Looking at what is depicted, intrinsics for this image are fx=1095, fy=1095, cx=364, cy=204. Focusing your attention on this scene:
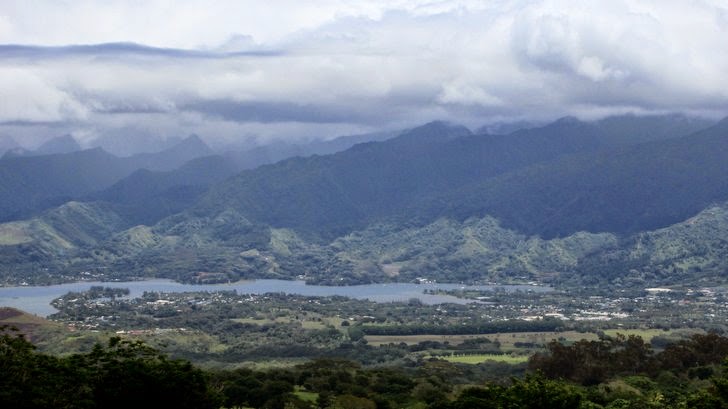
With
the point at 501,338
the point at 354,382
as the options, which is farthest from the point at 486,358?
the point at 354,382

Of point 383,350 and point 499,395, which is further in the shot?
point 383,350

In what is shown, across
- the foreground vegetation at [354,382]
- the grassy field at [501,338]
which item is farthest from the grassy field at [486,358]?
the foreground vegetation at [354,382]

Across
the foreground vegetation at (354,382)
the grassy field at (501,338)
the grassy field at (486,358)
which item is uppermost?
the foreground vegetation at (354,382)

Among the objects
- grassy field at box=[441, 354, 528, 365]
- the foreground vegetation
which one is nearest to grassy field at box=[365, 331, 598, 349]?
grassy field at box=[441, 354, 528, 365]

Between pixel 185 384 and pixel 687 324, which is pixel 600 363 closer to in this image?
pixel 185 384

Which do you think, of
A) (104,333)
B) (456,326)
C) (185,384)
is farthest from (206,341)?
(185,384)

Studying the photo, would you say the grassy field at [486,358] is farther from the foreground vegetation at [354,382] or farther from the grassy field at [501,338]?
the foreground vegetation at [354,382]
